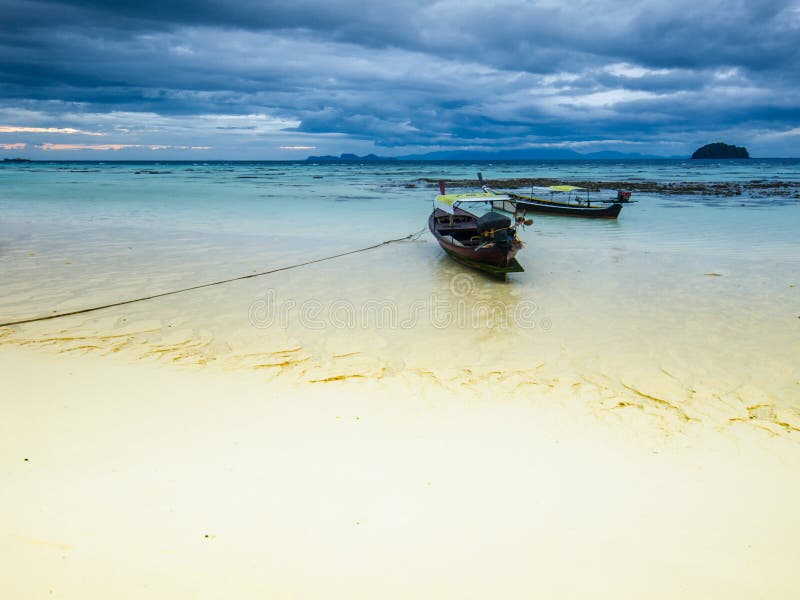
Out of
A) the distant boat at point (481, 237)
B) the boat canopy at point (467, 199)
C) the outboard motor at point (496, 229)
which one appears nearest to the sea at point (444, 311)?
the distant boat at point (481, 237)

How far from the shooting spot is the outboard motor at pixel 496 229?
12703mm

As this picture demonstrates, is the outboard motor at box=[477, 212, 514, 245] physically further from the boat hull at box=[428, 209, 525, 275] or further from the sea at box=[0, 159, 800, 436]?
the sea at box=[0, 159, 800, 436]

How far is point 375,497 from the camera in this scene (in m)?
Result: 4.39

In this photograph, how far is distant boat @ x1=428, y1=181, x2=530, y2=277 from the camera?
12.6 m

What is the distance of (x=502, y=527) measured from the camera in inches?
159

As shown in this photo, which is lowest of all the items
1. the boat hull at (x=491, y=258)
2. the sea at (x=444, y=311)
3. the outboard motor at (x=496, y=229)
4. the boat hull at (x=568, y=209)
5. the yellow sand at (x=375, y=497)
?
the yellow sand at (x=375, y=497)

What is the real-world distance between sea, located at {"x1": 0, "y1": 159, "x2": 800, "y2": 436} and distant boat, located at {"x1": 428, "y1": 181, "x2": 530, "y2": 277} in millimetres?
531

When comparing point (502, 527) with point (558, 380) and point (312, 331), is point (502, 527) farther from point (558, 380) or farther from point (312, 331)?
point (312, 331)

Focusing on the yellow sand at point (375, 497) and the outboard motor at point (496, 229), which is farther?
the outboard motor at point (496, 229)

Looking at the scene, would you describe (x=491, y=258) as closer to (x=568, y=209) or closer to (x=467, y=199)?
(x=467, y=199)

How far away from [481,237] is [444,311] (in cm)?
372

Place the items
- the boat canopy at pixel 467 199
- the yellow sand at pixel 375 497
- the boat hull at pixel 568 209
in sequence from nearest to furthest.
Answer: the yellow sand at pixel 375 497, the boat canopy at pixel 467 199, the boat hull at pixel 568 209

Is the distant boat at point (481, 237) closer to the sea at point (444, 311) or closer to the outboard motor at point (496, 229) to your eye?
the outboard motor at point (496, 229)

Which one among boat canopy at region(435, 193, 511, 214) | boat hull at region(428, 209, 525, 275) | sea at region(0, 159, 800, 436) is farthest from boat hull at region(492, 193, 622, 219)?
boat hull at region(428, 209, 525, 275)
